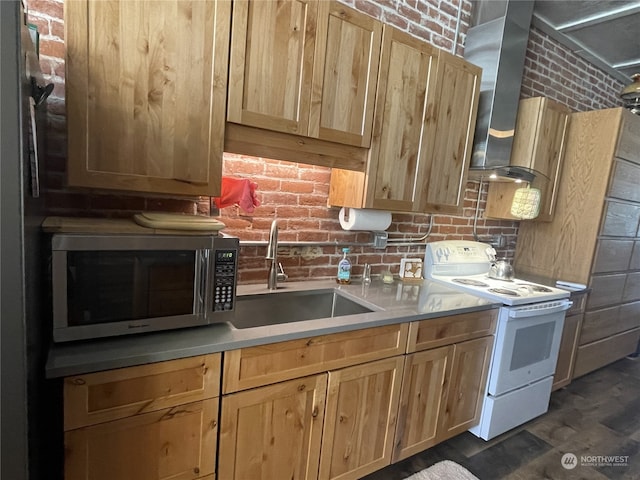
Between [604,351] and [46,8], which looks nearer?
[46,8]

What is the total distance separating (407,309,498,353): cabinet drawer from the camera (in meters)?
1.72

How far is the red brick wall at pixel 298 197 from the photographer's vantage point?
129cm

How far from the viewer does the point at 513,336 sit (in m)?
2.08

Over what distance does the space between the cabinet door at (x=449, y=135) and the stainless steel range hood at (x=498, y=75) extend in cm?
20

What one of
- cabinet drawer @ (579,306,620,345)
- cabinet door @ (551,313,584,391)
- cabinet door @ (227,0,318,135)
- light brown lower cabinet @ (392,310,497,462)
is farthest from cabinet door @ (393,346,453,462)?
cabinet drawer @ (579,306,620,345)

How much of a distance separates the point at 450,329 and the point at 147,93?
1.78 metres

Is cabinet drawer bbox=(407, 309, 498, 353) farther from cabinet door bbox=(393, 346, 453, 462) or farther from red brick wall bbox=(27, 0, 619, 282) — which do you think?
red brick wall bbox=(27, 0, 619, 282)

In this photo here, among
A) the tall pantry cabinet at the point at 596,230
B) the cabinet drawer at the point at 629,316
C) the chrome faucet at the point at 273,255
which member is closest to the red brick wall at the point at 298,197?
the chrome faucet at the point at 273,255

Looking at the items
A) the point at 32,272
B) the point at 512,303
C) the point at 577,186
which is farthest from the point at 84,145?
the point at 577,186

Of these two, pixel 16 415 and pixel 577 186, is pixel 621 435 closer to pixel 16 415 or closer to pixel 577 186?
pixel 577 186

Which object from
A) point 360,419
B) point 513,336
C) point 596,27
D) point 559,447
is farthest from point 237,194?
point 596,27

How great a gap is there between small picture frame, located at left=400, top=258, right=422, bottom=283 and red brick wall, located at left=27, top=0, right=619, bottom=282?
9 cm

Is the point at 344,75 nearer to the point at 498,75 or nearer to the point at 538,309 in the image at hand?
the point at 498,75

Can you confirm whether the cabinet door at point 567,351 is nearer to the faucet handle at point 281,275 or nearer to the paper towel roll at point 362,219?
the paper towel roll at point 362,219
